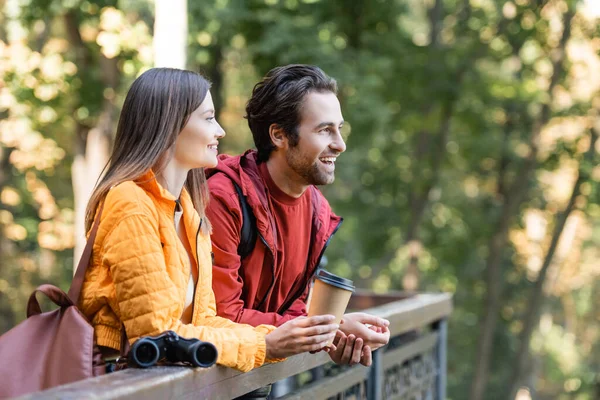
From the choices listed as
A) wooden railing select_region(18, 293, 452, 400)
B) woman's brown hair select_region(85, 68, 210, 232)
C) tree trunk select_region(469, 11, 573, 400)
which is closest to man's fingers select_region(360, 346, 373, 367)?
wooden railing select_region(18, 293, 452, 400)

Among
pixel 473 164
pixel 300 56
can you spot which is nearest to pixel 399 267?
pixel 473 164

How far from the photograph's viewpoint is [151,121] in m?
2.64

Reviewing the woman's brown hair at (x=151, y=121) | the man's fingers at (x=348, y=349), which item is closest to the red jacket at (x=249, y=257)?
the man's fingers at (x=348, y=349)

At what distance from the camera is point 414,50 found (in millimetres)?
13719

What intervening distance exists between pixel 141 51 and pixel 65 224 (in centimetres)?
641

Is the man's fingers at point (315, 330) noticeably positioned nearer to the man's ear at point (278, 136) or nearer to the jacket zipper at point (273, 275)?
the jacket zipper at point (273, 275)

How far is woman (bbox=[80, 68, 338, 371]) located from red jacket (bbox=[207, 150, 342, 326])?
→ 17 cm

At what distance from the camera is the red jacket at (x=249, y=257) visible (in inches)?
118

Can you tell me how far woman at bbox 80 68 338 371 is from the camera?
→ 2.39 meters

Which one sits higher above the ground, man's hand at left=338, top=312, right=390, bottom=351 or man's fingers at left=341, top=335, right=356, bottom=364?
man's hand at left=338, top=312, right=390, bottom=351

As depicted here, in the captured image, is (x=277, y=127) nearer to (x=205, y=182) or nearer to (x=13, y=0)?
(x=205, y=182)

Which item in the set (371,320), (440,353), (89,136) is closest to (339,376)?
(371,320)

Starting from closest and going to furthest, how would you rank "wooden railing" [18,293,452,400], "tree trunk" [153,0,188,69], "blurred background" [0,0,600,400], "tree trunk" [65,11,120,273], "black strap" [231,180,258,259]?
"wooden railing" [18,293,452,400]
"black strap" [231,180,258,259]
"tree trunk" [153,0,188,69]
"tree trunk" [65,11,120,273]
"blurred background" [0,0,600,400]

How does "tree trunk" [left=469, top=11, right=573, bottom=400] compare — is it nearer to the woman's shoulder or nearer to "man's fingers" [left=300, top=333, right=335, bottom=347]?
"man's fingers" [left=300, top=333, right=335, bottom=347]
